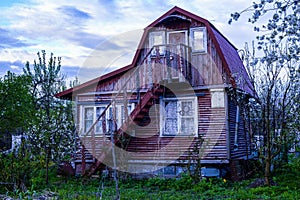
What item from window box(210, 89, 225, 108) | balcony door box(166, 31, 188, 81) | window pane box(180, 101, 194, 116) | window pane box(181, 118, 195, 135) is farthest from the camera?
window pane box(180, 101, 194, 116)

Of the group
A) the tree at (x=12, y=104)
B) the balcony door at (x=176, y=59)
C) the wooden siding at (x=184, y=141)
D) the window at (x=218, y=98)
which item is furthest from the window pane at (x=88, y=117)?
the window at (x=218, y=98)

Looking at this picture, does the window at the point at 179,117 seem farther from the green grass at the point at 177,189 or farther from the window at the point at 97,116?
the green grass at the point at 177,189

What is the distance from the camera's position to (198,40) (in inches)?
600

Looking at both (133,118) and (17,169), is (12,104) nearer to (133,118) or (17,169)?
(133,118)

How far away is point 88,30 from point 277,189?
849cm

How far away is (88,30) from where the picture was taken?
14.3 metres

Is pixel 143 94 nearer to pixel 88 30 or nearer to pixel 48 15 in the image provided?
pixel 88 30

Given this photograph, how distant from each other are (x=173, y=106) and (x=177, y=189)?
154 inches

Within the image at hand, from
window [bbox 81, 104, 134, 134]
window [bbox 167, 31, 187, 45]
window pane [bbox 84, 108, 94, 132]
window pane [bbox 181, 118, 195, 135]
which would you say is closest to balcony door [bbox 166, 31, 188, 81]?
window [bbox 167, 31, 187, 45]

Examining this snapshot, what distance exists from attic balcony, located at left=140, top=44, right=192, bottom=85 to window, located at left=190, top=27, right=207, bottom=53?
0.40 meters

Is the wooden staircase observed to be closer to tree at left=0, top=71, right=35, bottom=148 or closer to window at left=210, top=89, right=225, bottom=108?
window at left=210, top=89, right=225, bottom=108

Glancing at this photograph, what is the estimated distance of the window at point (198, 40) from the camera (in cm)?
1505

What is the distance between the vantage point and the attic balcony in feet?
46.9

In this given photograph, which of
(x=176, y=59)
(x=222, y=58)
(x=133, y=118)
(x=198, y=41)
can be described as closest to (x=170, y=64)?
(x=176, y=59)
